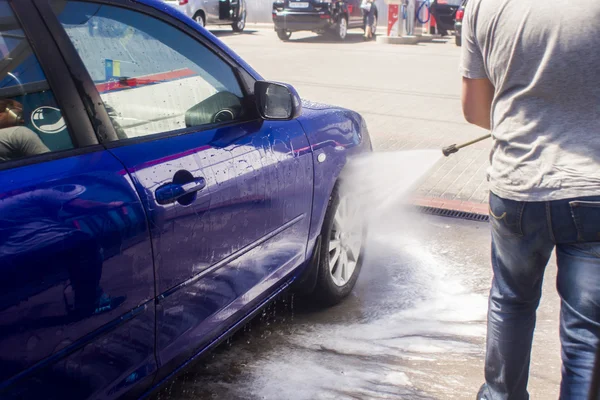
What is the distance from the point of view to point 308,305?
12.7ft

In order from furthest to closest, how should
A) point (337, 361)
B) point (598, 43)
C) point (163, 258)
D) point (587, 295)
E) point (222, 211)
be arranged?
1. point (337, 361)
2. point (222, 211)
3. point (163, 258)
4. point (587, 295)
5. point (598, 43)

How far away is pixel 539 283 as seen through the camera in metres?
2.39

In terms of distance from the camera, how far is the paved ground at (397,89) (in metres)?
6.49

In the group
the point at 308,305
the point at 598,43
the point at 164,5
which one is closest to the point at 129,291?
the point at 164,5

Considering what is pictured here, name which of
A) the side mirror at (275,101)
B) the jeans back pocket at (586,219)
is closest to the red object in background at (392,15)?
the side mirror at (275,101)

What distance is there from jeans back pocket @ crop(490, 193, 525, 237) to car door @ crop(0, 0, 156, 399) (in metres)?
1.12

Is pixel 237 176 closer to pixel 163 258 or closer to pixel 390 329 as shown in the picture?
pixel 163 258

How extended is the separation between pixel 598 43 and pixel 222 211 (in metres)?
1.36

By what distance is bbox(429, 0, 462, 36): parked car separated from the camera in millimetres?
21109

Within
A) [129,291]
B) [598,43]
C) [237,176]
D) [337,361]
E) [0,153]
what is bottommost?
[337,361]

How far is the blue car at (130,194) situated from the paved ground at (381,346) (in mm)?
366

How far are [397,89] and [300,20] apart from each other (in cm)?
920

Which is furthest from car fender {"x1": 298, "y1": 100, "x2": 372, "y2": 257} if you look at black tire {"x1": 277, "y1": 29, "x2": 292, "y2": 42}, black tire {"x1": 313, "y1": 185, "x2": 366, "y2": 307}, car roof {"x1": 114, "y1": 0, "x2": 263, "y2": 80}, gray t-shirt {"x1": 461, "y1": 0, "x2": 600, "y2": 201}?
black tire {"x1": 277, "y1": 29, "x2": 292, "y2": 42}

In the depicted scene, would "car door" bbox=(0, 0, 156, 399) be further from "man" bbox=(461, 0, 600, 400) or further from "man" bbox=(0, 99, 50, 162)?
"man" bbox=(461, 0, 600, 400)
